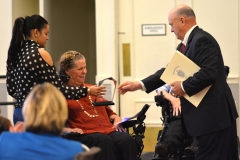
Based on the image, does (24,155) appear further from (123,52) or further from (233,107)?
(123,52)

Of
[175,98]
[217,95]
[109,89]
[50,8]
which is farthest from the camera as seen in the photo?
[50,8]

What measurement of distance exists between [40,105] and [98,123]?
2502 millimetres

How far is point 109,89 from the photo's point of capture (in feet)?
23.5

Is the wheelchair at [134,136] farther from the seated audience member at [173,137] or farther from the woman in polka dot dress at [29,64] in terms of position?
the woman in polka dot dress at [29,64]

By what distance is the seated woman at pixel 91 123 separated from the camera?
14.4 feet

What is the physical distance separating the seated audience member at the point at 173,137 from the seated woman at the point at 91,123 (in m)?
0.41

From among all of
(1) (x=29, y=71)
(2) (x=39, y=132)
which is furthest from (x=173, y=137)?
(2) (x=39, y=132)

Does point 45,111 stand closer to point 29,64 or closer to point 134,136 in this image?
point 29,64

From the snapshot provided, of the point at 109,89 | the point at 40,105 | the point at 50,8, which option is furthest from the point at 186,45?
the point at 50,8

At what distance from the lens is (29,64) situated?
3.79 metres

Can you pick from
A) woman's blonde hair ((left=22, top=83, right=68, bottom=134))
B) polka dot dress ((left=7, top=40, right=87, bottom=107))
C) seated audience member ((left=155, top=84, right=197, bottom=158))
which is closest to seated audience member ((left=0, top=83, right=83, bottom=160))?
woman's blonde hair ((left=22, top=83, right=68, bottom=134))

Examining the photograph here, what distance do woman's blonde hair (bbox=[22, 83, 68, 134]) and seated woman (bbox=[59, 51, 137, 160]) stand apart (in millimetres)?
2190

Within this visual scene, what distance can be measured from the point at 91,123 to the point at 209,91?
1258mm

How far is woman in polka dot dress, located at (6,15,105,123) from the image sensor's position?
12.5 feet
